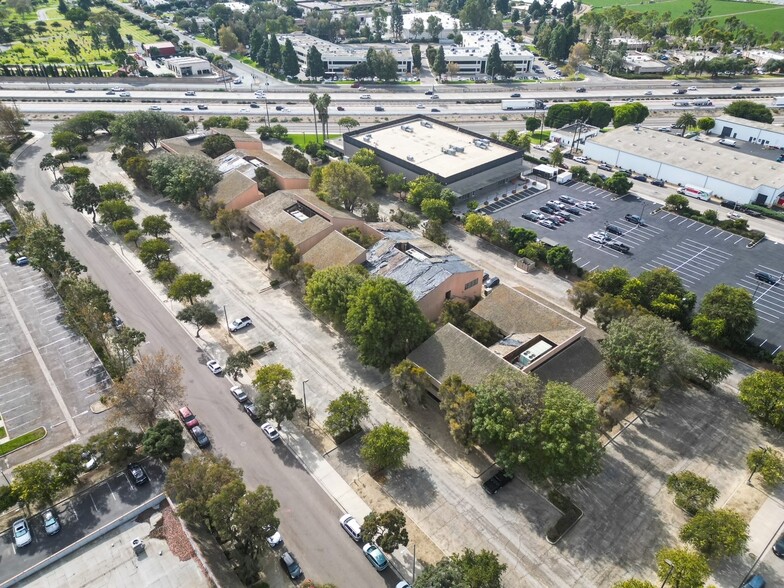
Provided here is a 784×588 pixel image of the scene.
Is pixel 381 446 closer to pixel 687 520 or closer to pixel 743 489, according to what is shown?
pixel 687 520

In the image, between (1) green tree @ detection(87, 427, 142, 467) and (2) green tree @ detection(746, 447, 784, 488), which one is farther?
(1) green tree @ detection(87, 427, 142, 467)

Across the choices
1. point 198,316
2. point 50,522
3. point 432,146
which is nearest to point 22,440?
point 50,522

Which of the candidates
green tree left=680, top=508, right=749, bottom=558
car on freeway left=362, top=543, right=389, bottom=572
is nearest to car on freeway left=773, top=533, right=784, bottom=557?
green tree left=680, top=508, right=749, bottom=558

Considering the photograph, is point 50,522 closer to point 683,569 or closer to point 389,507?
point 389,507

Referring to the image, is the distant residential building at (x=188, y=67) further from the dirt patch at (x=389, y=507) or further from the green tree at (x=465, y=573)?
the green tree at (x=465, y=573)

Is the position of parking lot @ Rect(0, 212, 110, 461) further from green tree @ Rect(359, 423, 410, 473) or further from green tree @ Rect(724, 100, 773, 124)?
green tree @ Rect(724, 100, 773, 124)

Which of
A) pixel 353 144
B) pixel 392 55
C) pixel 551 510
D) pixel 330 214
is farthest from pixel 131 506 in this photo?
pixel 392 55
